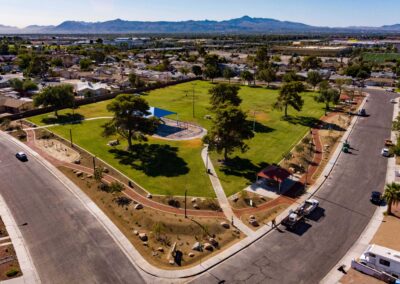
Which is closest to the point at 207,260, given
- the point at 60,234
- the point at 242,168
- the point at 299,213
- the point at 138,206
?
the point at 138,206

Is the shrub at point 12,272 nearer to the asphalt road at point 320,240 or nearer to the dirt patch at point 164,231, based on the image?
the dirt patch at point 164,231

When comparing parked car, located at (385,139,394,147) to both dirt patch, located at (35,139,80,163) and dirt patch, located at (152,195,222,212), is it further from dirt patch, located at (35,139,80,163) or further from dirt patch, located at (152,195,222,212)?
dirt patch, located at (35,139,80,163)

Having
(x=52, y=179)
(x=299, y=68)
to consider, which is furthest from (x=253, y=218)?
(x=299, y=68)

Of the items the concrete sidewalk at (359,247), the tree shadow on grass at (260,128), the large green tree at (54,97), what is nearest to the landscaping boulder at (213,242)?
the concrete sidewalk at (359,247)

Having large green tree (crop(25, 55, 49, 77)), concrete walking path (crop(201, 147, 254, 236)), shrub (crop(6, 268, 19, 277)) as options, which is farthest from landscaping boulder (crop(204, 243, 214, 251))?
large green tree (crop(25, 55, 49, 77))

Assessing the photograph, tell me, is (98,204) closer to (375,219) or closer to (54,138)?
(54,138)

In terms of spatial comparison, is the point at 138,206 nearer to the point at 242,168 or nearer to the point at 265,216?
the point at 265,216
